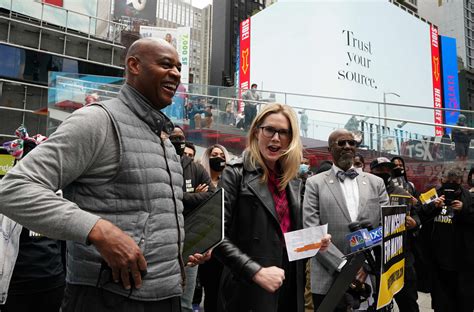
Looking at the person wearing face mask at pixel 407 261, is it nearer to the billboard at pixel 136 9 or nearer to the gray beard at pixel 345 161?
the gray beard at pixel 345 161

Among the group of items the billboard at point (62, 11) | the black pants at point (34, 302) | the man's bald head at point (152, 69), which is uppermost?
the billboard at point (62, 11)

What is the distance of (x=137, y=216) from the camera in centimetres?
157

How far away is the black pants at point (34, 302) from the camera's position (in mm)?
3111

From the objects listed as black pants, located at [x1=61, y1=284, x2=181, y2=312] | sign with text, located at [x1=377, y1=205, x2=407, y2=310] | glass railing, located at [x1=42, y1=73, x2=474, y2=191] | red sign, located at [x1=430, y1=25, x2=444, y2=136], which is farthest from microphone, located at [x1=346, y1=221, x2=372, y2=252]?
red sign, located at [x1=430, y1=25, x2=444, y2=136]

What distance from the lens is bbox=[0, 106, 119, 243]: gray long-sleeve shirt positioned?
1.31 meters

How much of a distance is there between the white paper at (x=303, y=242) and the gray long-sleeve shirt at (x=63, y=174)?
1.09m

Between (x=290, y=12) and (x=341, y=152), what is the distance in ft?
87.0

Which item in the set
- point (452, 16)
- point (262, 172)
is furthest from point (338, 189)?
point (452, 16)

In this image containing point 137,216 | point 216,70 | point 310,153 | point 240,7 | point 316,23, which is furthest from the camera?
point 240,7

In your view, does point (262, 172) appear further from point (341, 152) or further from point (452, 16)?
point (452, 16)

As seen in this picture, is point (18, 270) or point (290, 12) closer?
point (18, 270)

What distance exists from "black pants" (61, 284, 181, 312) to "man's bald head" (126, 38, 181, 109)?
859 mm

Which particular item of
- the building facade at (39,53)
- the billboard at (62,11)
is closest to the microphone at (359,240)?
the building facade at (39,53)

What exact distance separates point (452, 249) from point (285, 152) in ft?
11.8
